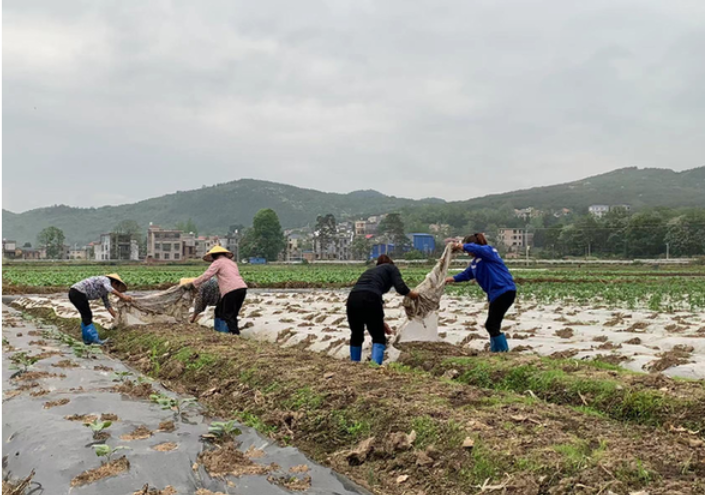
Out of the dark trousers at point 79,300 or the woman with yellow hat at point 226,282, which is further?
the woman with yellow hat at point 226,282

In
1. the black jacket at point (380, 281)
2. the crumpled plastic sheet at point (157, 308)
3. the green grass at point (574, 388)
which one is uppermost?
the black jacket at point (380, 281)

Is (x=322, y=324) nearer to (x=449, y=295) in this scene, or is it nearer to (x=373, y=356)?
(x=373, y=356)

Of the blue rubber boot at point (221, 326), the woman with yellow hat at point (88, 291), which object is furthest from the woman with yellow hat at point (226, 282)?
the woman with yellow hat at point (88, 291)

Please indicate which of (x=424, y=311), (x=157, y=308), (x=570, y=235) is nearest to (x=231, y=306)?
(x=157, y=308)

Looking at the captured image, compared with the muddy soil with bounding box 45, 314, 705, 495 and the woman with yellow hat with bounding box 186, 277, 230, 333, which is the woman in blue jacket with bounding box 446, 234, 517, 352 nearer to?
the muddy soil with bounding box 45, 314, 705, 495

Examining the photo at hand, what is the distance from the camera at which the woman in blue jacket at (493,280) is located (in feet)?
25.5

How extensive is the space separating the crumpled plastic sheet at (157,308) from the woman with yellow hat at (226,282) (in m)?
1.01

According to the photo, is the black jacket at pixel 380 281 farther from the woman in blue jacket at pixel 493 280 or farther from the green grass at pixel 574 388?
the green grass at pixel 574 388

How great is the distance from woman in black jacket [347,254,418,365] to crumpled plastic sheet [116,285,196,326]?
4.62 metres

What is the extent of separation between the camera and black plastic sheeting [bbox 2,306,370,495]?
3.67 metres

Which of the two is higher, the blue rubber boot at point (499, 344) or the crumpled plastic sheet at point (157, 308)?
the crumpled plastic sheet at point (157, 308)

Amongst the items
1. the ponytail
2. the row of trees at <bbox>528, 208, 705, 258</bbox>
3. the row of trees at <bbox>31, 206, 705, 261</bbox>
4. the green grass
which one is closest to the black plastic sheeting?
the green grass

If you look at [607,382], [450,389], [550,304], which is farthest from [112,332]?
[550,304]

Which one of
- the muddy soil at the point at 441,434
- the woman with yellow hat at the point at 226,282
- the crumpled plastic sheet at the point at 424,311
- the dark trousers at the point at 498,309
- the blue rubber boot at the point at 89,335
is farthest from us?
the woman with yellow hat at the point at 226,282
